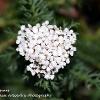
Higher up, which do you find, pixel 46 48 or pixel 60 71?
pixel 46 48

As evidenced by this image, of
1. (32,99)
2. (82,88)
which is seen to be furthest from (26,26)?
(82,88)

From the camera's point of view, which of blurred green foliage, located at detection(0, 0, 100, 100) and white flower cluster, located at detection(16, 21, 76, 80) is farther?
blurred green foliage, located at detection(0, 0, 100, 100)

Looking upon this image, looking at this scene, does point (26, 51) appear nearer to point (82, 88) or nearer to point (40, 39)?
point (40, 39)

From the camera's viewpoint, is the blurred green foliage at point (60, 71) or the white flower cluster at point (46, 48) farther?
the blurred green foliage at point (60, 71)

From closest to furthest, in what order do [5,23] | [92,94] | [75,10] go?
[92,94]
[5,23]
[75,10]
